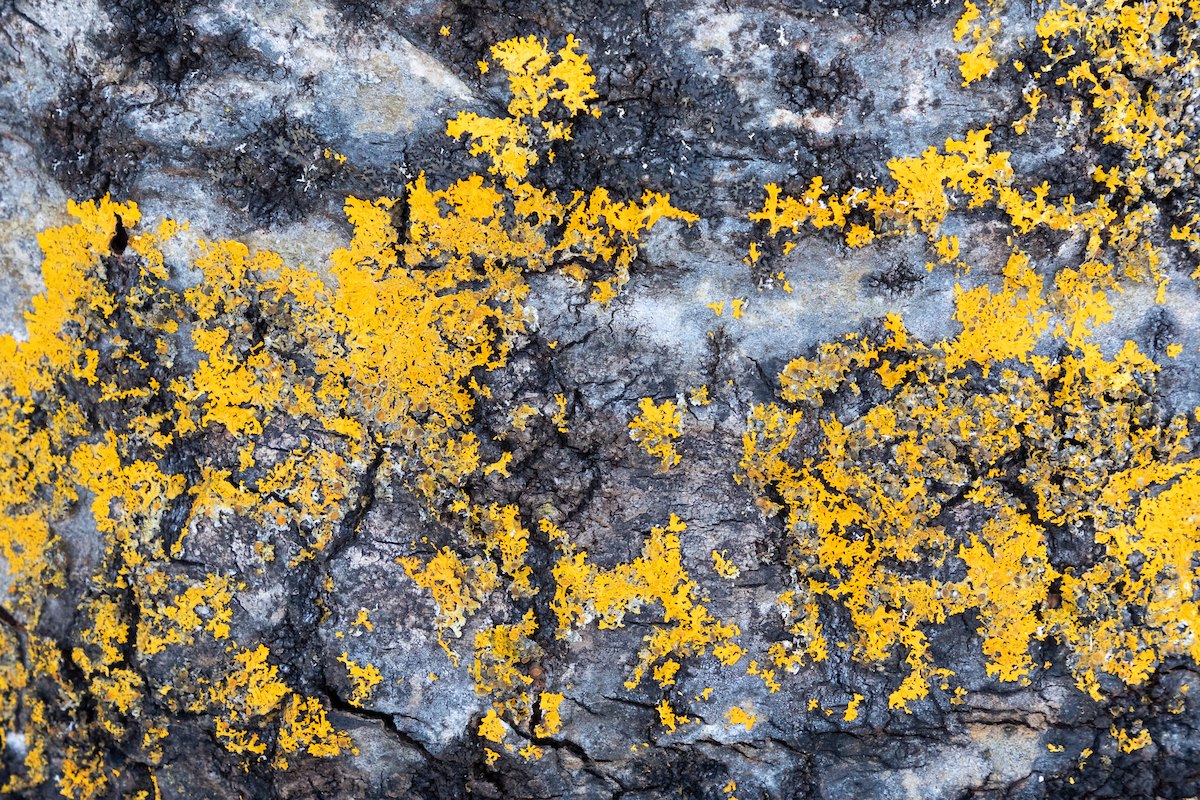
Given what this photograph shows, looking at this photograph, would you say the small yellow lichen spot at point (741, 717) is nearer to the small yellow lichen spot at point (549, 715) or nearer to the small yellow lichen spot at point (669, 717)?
the small yellow lichen spot at point (669, 717)

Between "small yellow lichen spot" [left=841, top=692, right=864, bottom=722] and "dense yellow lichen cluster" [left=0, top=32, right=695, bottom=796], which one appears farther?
"small yellow lichen spot" [left=841, top=692, right=864, bottom=722]

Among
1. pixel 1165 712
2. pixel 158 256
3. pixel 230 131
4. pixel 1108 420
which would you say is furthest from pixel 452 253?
pixel 1165 712

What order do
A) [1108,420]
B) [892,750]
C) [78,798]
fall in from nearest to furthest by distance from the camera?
[1108,420], [892,750], [78,798]

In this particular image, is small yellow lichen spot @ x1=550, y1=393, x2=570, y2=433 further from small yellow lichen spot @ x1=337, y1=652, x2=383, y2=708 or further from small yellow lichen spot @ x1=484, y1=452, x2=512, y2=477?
small yellow lichen spot @ x1=337, y1=652, x2=383, y2=708

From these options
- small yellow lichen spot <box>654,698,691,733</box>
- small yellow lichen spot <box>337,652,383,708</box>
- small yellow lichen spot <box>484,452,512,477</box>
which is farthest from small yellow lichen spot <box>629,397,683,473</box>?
small yellow lichen spot <box>337,652,383,708</box>

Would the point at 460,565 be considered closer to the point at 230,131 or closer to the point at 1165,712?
the point at 230,131

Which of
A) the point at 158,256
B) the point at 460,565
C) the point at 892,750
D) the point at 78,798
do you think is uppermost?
the point at 158,256

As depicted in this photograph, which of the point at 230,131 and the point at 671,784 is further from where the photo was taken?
the point at 671,784

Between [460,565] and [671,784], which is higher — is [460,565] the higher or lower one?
the higher one
